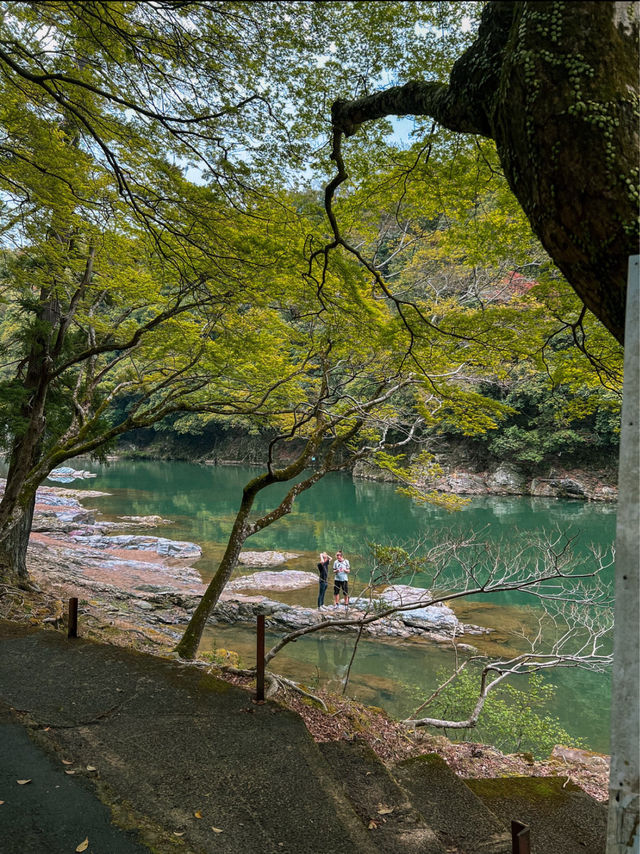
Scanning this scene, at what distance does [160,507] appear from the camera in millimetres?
22234

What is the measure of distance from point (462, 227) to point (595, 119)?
411 centimetres

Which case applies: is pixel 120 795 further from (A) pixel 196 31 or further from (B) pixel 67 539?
(B) pixel 67 539

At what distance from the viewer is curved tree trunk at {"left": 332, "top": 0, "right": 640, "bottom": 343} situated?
4.48 feet

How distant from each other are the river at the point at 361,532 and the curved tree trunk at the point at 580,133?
6.50 m

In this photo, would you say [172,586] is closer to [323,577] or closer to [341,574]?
[323,577]

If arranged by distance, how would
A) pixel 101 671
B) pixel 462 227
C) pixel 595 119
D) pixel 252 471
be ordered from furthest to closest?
pixel 252 471, pixel 462 227, pixel 101 671, pixel 595 119

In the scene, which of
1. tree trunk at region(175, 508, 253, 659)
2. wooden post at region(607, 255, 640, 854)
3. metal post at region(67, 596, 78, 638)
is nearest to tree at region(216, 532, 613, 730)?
tree trunk at region(175, 508, 253, 659)

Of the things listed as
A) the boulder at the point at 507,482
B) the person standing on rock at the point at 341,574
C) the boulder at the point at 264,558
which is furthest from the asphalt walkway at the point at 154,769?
the boulder at the point at 507,482

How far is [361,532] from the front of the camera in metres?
17.9

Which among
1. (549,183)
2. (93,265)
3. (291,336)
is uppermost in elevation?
(93,265)

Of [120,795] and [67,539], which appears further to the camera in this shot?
[67,539]

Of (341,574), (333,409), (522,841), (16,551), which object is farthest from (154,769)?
(341,574)

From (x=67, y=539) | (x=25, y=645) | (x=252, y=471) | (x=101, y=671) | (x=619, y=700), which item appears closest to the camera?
(x=619, y=700)

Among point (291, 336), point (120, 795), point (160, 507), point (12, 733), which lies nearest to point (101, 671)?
point (12, 733)
